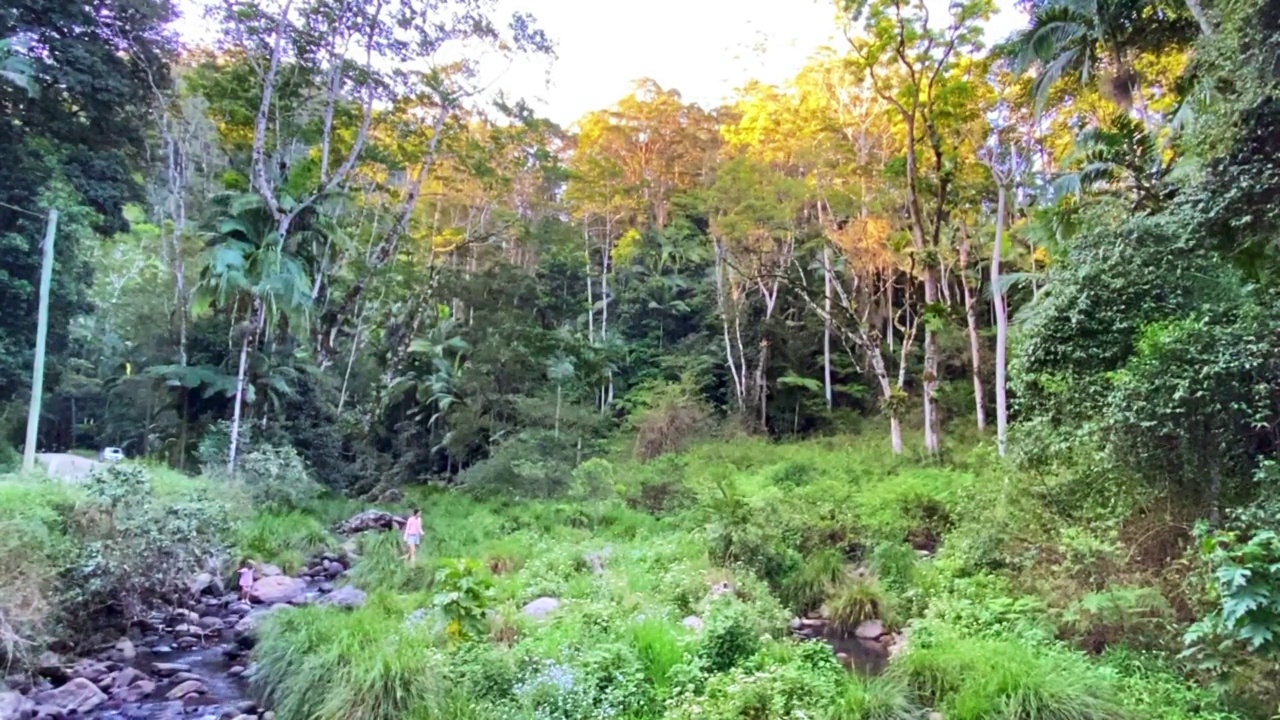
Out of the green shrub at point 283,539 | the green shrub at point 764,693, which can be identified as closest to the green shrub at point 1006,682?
the green shrub at point 764,693

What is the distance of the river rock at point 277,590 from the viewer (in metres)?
11.9

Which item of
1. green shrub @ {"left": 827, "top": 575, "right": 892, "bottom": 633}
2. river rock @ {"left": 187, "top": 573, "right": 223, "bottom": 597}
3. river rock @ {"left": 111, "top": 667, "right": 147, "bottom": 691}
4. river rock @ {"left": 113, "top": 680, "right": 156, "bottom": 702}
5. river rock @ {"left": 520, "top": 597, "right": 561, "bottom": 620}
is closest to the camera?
river rock @ {"left": 113, "top": 680, "right": 156, "bottom": 702}

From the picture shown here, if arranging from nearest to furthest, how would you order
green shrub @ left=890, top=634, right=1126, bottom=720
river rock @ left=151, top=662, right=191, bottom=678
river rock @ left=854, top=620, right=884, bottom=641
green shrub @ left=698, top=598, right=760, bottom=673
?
green shrub @ left=890, top=634, right=1126, bottom=720, green shrub @ left=698, top=598, right=760, bottom=673, river rock @ left=151, top=662, right=191, bottom=678, river rock @ left=854, top=620, right=884, bottom=641

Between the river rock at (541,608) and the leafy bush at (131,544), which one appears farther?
the river rock at (541,608)

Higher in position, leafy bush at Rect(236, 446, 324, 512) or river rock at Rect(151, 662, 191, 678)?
leafy bush at Rect(236, 446, 324, 512)

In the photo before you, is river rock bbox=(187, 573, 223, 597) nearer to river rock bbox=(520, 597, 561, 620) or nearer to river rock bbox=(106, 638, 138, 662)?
river rock bbox=(106, 638, 138, 662)

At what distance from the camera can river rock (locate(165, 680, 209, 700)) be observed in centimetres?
788

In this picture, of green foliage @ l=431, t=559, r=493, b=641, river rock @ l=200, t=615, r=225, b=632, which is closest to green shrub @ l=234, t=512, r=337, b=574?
river rock @ l=200, t=615, r=225, b=632

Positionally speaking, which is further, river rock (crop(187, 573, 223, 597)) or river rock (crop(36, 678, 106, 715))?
river rock (crop(187, 573, 223, 597))

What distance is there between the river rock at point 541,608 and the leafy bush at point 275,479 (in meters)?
8.63

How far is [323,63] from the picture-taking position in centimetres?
1847

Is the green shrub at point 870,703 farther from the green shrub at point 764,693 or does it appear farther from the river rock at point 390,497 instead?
the river rock at point 390,497

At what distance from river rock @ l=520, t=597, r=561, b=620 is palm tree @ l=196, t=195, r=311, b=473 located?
10.0 meters

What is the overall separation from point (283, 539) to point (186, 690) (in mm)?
6758
